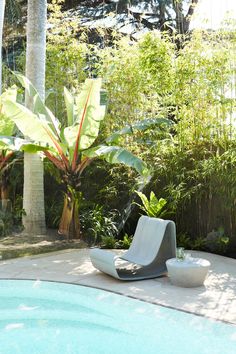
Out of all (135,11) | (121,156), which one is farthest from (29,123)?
(135,11)

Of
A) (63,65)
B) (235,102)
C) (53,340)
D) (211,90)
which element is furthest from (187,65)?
(53,340)

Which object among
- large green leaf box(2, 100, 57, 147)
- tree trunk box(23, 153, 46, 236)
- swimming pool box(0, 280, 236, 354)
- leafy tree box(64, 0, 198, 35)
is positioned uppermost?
leafy tree box(64, 0, 198, 35)

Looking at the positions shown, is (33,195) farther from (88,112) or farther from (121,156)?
(121,156)

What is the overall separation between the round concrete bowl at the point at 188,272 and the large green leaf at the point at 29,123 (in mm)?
3707

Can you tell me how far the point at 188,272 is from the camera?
559cm

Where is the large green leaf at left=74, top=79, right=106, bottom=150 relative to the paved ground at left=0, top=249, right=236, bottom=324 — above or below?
above

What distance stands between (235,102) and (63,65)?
193 inches

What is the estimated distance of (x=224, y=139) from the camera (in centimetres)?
811

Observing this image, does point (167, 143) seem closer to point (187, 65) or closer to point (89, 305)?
point (187, 65)

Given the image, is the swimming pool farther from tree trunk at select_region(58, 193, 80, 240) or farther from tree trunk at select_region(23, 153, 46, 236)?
tree trunk at select_region(23, 153, 46, 236)

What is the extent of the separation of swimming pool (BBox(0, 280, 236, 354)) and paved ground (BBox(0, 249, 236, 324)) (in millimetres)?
242

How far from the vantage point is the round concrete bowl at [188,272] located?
5.60m

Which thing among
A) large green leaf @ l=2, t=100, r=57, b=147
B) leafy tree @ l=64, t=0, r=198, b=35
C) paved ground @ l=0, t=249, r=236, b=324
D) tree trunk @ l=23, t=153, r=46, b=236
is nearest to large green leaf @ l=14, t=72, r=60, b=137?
large green leaf @ l=2, t=100, r=57, b=147

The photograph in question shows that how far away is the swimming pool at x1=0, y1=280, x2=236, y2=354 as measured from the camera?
399cm
